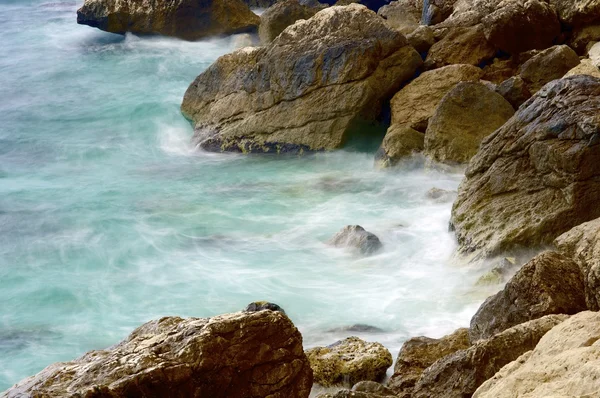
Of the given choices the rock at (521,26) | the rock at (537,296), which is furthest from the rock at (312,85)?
the rock at (537,296)

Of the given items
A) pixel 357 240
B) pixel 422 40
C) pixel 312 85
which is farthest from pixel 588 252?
pixel 422 40

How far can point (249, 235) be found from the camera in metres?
11.4

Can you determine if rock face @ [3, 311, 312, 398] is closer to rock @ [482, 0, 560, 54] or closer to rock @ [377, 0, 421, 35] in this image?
rock @ [482, 0, 560, 54]

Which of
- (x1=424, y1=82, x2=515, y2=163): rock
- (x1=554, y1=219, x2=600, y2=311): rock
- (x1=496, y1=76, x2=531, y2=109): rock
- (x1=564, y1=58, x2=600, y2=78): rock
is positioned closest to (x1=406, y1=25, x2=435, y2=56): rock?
(x1=496, y1=76, x2=531, y2=109): rock

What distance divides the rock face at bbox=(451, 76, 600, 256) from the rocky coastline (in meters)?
0.02

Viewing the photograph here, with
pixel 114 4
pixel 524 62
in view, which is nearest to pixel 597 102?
pixel 524 62

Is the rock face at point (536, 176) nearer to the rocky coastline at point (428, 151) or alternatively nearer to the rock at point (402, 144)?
the rocky coastline at point (428, 151)

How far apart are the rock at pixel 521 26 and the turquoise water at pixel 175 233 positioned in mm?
3066

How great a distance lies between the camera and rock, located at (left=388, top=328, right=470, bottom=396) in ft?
21.3

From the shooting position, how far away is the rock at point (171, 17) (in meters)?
20.9

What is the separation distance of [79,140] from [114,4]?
5.71m

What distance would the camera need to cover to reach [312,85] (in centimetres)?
1426

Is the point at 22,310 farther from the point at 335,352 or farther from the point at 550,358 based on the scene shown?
the point at 550,358

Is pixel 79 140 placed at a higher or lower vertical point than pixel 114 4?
lower
